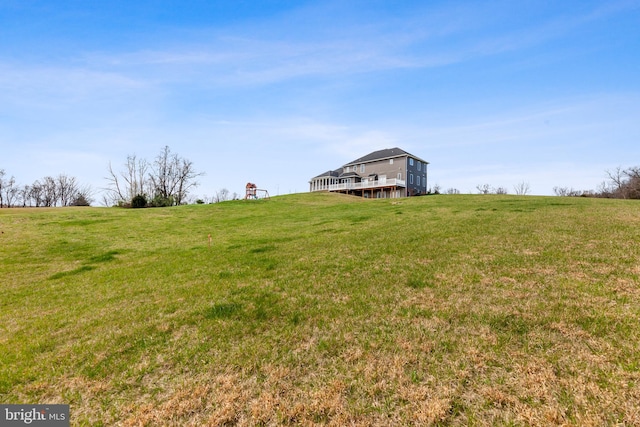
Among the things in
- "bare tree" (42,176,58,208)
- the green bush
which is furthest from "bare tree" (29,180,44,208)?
the green bush

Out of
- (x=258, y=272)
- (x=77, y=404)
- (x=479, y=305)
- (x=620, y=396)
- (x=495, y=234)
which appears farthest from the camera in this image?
(x=495, y=234)

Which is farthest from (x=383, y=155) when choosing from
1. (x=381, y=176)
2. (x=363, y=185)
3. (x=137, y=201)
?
(x=137, y=201)

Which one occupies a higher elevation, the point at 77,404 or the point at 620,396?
the point at 620,396

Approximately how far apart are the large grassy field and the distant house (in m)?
40.7

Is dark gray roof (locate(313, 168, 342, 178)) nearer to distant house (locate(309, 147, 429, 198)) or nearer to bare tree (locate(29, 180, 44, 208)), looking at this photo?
distant house (locate(309, 147, 429, 198))

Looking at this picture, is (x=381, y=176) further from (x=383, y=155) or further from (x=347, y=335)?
→ (x=347, y=335)

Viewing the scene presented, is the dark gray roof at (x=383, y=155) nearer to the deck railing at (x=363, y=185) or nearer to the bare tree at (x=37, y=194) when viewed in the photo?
the deck railing at (x=363, y=185)

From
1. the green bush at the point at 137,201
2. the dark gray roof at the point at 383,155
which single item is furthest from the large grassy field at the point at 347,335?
the dark gray roof at the point at 383,155

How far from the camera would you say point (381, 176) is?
54.2 meters

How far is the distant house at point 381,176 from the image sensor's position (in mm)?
51250

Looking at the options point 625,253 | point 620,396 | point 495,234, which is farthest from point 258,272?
point 625,253

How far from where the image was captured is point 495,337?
173 inches

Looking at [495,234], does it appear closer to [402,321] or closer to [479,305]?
[479,305]

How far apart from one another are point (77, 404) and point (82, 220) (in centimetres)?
2342
